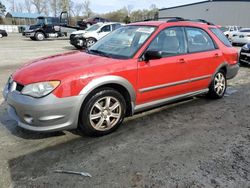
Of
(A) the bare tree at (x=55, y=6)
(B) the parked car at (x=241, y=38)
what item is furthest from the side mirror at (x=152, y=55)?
(A) the bare tree at (x=55, y=6)

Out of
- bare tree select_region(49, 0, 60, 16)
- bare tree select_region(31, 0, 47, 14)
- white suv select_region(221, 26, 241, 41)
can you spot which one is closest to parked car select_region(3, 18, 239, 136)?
white suv select_region(221, 26, 241, 41)

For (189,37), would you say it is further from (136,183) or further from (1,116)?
(1,116)

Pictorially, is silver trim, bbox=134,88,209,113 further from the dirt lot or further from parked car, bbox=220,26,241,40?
parked car, bbox=220,26,241,40

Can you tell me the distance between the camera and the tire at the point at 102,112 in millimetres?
3469

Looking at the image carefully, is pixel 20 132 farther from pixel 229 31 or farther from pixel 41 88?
pixel 229 31

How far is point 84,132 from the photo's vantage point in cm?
360

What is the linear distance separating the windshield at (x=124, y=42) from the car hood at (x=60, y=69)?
0.33 metres

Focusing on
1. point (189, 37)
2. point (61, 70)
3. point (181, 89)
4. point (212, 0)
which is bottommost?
point (181, 89)

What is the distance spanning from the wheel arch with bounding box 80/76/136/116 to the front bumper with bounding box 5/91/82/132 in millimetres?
181

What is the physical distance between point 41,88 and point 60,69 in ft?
1.29

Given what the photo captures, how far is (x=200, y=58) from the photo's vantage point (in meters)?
4.72

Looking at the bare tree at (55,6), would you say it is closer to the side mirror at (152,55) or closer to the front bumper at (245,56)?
the front bumper at (245,56)

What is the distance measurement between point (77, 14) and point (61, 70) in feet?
261

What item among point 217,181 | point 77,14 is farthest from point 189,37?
point 77,14
